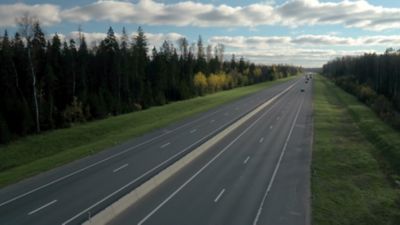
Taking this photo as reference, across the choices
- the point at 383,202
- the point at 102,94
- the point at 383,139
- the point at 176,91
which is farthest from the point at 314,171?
the point at 176,91

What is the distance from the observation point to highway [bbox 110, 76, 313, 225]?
59.2 feet

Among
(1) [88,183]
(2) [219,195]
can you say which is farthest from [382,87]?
(1) [88,183]

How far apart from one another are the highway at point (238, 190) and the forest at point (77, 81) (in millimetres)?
21806

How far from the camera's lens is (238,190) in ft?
73.3

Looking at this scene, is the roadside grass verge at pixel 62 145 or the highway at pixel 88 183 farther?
the roadside grass verge at pixel 62 145

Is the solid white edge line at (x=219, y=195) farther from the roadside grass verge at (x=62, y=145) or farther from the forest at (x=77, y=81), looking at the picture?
the forest at (x=77, y=81)

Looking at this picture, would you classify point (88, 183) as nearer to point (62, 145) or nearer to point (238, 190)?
point (238, 190)

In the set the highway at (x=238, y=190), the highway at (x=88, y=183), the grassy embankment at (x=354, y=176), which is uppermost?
the highway at (x=88, y=183)

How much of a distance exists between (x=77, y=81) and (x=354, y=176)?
165ft

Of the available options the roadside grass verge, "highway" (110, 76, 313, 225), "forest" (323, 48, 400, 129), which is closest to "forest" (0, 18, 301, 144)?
the roadside grass verge

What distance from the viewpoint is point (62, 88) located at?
63.1m

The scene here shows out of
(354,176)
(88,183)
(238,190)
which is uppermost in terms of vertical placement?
(88,183)

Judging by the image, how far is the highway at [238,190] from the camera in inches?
710

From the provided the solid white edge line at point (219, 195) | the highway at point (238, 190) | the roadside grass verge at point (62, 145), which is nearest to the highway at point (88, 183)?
the solid white edge line at point (219, 195)
